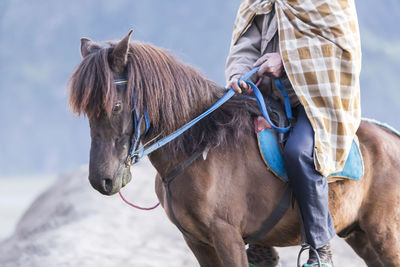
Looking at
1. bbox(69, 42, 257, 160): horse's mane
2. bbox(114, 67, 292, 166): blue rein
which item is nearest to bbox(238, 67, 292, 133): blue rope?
bbox(114, 67, 292, 166): blue rein

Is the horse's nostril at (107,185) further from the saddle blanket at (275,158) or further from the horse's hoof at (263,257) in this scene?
the horse's hoof at (263,257)

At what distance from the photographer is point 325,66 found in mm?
2750

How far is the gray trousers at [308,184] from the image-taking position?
2652 mm

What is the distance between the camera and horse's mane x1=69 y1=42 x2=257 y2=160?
7.89 ft

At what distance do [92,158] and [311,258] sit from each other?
1.25 meters

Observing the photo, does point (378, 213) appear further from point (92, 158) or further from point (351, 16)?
point (92, 158)

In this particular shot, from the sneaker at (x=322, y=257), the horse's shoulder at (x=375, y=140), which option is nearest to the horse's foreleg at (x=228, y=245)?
the sneaker at (x=322, y=257)

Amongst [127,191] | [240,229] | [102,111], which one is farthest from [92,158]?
[127,191]

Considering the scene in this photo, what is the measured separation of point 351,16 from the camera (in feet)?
9.25

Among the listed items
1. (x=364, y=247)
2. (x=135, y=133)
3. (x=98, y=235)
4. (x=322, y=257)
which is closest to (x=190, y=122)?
(x=135, y=133)

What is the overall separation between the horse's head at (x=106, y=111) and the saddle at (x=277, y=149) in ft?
2.30

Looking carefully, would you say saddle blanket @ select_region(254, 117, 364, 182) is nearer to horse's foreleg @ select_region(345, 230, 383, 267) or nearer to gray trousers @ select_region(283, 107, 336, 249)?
gray trousers @ select_region(283, 107, 336, 249)

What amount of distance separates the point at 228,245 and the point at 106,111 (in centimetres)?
86

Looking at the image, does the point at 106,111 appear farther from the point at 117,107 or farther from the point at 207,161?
the point at 207,161
